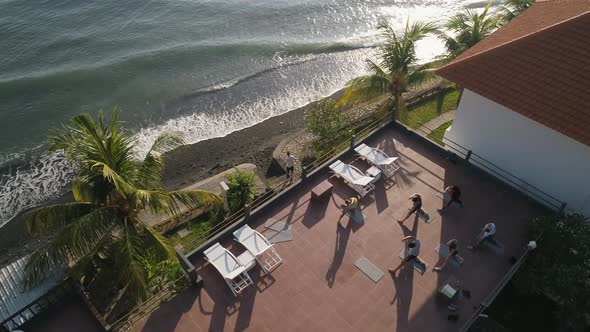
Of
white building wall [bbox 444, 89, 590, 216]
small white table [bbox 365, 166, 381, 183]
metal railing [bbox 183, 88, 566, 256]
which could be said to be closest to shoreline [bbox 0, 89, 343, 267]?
metal railing [bbox 183, 88, 566, 256]

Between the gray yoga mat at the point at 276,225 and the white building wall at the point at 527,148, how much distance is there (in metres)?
9.15

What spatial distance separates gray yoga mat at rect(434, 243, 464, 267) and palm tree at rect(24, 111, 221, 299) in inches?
359

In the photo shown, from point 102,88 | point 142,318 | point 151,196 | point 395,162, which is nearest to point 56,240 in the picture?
Result: point 151,196

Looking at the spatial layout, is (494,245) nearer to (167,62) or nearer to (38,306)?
(38,306)

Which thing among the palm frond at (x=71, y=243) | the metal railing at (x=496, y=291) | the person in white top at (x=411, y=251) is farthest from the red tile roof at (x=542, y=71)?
the palm frond at (x=71, y=243)

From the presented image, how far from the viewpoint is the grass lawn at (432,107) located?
2528 cm

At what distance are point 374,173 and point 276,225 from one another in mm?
4713

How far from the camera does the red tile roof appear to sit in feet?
46.7

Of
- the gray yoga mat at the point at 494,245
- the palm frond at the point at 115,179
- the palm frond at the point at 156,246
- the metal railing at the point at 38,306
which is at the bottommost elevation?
the metal railing at the point at 38,306

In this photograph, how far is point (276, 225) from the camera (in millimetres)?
15281

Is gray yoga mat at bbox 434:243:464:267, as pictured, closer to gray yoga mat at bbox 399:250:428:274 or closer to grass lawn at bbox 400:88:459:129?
gray yoga mat at bbox 399:250:428:274

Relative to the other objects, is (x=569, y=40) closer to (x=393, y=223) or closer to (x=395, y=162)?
(x=395, y=162)

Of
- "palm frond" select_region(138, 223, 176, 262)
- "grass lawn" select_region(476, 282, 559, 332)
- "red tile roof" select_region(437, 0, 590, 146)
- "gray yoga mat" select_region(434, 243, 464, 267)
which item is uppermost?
"red tile roof" select_region(437, 0, 590, 146)

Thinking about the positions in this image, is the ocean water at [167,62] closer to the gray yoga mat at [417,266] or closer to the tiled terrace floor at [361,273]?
the tiled terrace floor at [361,273]
